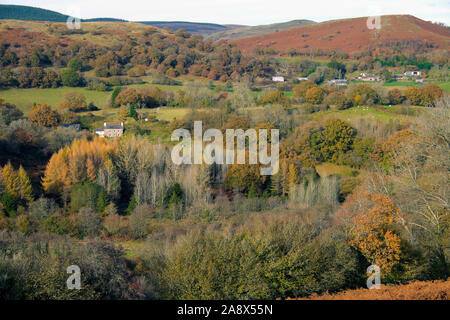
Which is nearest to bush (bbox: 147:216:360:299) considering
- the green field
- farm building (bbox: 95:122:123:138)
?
farm building (bbox: 95:122:123:138)

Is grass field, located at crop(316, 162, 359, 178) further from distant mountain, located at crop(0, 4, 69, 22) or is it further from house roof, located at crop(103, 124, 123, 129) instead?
distant mountain, located at crop(0, 4, 69, 22)

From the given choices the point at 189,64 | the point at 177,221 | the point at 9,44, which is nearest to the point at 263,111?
the point at 177,221

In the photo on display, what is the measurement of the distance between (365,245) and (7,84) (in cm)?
5514

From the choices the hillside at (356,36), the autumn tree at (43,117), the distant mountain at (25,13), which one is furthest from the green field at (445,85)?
the distant mountain at (25,13)

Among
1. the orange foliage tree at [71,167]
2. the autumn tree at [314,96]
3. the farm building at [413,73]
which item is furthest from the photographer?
the farm building at [413,73]

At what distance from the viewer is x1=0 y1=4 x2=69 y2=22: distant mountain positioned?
94.8 m

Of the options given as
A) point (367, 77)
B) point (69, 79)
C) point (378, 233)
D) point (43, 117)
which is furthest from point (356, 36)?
point (378, 233)

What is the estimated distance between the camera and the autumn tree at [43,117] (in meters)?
40.8

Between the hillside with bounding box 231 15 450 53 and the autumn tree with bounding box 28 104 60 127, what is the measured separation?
8067cm

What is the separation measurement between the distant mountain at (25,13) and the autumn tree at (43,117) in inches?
2542

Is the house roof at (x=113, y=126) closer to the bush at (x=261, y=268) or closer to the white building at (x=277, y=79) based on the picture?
the bush at (x=261, y=268)

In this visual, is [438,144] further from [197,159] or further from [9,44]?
[9,44]

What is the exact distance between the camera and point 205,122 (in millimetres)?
44469

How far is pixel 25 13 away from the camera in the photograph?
323 ft
